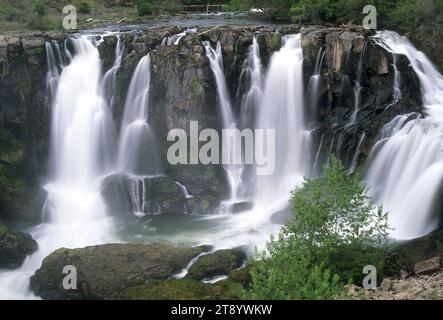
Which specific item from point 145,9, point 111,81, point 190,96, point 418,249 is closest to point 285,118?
point 190,96

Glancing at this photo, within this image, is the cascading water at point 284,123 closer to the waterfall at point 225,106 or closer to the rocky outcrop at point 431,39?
the waterfall at point 225,106

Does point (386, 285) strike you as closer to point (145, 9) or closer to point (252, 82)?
point (252, 82)

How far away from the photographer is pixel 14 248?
70.6ft

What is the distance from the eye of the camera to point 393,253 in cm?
1748

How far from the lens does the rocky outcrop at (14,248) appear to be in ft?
70.1

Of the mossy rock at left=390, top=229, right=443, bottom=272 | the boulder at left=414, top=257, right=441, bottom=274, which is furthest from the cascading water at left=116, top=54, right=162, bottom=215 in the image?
the boulder at left=414, top=257, right=441, bottom=274

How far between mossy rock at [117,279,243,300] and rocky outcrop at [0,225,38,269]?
565 centimetres

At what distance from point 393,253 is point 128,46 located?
55.2ft

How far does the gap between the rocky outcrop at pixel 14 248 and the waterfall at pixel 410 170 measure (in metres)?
13.8

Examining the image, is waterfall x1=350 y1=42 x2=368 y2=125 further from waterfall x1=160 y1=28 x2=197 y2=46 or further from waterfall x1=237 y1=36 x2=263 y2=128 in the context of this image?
waterfall x1=160 y1=28 x2=197 y2=46
